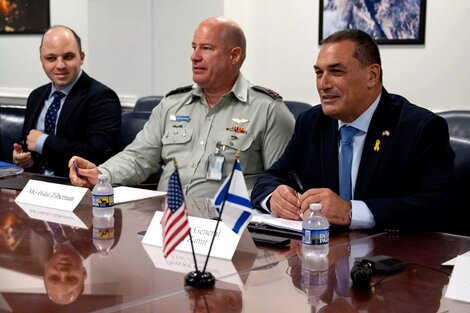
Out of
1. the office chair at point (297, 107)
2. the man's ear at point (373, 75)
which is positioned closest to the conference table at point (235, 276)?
the man's ear at point (373, 75)

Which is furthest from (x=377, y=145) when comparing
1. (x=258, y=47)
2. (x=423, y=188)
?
(x=258, y=47)

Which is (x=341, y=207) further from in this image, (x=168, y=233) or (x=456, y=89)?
(x=456, y=89)

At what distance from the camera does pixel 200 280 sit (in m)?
1.57

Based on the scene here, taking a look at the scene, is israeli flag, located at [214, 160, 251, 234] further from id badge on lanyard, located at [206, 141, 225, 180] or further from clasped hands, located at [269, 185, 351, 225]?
id badge on lanyard, located at [206, 141, 225, 180]

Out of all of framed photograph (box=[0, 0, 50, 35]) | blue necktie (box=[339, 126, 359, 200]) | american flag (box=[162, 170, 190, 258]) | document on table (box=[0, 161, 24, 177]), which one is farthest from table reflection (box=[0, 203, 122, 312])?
framed photograph (box=[0, 0, 50, 35])

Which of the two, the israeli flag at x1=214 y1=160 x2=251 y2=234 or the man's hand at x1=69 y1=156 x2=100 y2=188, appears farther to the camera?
the man's hand at x1=69 y1=156 x2=100 y2=188

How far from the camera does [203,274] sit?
159 cm

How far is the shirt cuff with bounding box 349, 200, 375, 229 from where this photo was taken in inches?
86.0

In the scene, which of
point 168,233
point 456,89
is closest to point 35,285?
point 168,233

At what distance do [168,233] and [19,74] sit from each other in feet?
17.3

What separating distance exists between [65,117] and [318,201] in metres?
2.09

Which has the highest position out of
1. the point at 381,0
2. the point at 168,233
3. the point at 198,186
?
the point at 381,0

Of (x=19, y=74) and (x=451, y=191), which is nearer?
(x=451, y=191)

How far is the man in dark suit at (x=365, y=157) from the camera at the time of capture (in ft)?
7.21
